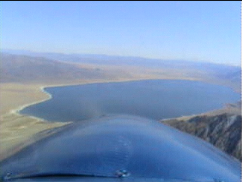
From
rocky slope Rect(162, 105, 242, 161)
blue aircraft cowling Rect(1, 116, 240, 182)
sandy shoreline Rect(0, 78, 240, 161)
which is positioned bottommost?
sandy shoreline Rect(0, 78, 240, 161)

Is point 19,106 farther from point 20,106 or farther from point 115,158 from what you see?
point 115,158

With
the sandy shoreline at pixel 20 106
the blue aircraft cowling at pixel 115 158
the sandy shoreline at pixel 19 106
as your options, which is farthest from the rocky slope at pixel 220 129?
the blue aircraft cowling at pixel 115 158

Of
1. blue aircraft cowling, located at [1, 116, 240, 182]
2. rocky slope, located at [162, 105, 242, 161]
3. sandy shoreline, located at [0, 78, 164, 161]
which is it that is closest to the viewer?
blue aircraft cowling, located at [1, 116, 240, 182]

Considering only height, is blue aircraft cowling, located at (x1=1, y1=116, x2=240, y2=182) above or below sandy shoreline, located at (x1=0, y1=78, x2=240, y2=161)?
above

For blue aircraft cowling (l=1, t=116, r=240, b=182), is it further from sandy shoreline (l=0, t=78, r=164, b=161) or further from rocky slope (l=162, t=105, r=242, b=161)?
sandy shoreline (l=0, t=78, r=164, b=161)

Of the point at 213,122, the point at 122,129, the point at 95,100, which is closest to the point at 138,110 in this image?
the point at 95,100

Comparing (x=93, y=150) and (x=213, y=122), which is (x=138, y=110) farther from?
(x=93, y=150)

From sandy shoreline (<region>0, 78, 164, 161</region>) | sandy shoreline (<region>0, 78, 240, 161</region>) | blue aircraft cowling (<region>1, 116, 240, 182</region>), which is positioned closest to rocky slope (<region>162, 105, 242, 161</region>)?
sandy shoreline (<region>0, 78, 164, 161</region>)

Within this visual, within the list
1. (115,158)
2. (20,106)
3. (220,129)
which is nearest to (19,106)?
(20,106)

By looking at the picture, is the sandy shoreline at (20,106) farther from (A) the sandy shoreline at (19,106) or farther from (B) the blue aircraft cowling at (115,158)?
(B) the blue aircraft cowling at (115,158)
